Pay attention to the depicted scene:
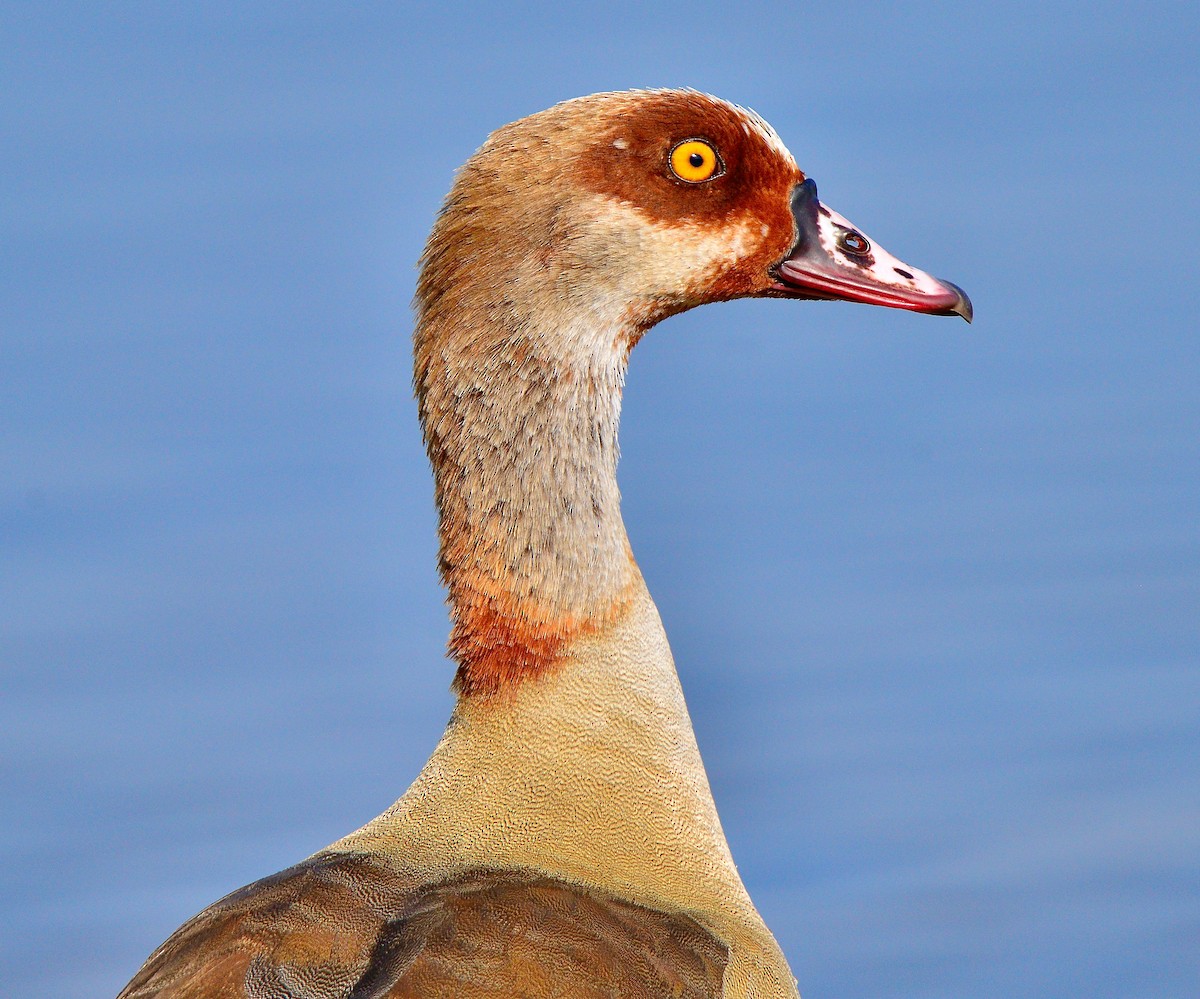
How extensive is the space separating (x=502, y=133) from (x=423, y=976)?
6.49ft

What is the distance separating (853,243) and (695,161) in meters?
0.50

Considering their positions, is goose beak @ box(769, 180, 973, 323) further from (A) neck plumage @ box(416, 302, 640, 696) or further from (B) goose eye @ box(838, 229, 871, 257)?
(A) neck plumage @ box(416, 302, 640, 696)

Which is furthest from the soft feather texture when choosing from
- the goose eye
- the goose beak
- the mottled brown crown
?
the goose eye

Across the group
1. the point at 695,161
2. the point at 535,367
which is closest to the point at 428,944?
the point at 535,367

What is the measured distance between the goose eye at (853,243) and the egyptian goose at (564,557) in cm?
11

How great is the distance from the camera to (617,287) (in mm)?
4410

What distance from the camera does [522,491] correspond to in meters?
4.32

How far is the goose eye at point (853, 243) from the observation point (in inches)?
188

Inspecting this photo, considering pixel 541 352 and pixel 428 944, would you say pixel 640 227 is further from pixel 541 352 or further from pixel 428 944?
pixel 428 944

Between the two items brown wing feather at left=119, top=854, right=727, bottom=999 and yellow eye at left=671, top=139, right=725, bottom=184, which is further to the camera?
yellow eye at left=671, top=139, right=725, bottom=184

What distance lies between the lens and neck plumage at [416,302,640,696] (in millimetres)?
4273

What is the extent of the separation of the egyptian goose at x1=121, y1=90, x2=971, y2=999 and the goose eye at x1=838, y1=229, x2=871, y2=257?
110mm

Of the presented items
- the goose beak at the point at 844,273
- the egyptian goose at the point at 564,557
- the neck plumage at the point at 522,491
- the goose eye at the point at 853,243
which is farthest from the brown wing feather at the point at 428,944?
the goose eye at the point at 853,243

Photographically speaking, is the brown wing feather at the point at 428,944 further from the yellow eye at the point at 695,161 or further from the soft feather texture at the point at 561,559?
the yellow eye at the point at 695,161
